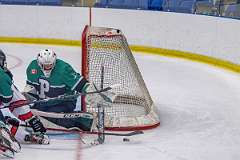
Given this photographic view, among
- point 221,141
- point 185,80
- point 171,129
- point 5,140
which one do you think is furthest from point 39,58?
point 185,80

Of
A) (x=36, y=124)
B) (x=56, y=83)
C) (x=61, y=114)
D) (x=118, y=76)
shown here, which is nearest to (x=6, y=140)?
(x=36, y=124)

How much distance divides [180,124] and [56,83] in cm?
123

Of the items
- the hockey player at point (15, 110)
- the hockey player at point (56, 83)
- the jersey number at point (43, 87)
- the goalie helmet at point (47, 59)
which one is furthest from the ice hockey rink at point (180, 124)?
the goalie helmet at point (47, 59)

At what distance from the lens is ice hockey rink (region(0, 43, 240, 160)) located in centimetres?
452

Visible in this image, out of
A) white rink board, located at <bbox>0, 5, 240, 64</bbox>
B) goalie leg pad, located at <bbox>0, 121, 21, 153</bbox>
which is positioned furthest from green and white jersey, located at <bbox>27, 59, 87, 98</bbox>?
white rink board, located at <bbox>0, 5, 240, 64</bbox>

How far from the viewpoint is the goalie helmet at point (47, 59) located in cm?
485

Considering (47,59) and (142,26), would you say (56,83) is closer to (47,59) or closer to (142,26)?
(47,59)

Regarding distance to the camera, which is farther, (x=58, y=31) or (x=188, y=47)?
(x=58, y=31)

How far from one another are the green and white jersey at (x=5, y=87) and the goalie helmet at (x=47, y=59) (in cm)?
42

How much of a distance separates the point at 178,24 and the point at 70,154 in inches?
213

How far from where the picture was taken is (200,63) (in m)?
9.05

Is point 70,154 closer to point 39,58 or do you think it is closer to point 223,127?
point 39,58

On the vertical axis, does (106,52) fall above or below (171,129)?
above

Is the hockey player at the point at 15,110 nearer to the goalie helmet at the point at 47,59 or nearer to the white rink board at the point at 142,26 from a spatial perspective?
the goalie helmet at the point at 47,59
